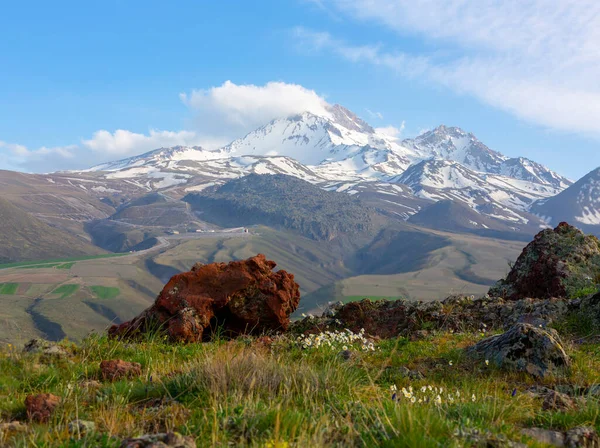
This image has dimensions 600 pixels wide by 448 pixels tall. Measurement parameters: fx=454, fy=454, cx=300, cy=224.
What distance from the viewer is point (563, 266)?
15828 mm

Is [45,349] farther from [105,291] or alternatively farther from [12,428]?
[105,291]

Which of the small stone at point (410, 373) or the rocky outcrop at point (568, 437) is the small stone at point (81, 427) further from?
the small stone at point (410, 373)

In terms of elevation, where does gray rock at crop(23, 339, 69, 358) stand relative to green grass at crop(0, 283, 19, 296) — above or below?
above

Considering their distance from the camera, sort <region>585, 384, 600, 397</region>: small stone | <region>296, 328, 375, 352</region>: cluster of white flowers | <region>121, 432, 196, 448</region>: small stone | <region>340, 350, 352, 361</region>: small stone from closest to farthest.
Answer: <region>121, 432, 196, 448</region>: small stone
<region>585, 384, 600, 397</region>: small stone
<region>340, 350, 352, 361</region>: small stone
<region>296, 328, 375, 352</region>: cluster of white flowers

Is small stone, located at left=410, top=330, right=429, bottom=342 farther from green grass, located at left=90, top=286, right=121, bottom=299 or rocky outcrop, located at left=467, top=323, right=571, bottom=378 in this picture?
green grass, located at left=90, top=286, right=121, bottom=299

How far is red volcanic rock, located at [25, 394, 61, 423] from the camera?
502cm

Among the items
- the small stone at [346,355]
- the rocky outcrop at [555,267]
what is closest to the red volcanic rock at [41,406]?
the small stone at [346,355]

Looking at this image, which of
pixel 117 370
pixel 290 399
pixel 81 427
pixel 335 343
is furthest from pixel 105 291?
pixel 290 399

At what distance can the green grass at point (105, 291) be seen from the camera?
186m

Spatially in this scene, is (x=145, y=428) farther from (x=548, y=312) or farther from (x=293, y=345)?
(x=548, y=312)

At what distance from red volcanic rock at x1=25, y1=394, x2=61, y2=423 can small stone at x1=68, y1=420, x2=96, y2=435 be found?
725mm

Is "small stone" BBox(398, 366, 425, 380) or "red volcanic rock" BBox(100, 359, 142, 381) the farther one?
"small stone" BBox(398, 366, 425, 380)

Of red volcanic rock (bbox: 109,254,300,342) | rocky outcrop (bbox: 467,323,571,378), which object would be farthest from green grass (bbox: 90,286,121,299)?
rocky outcrop (bbox: 467,323,571,378)

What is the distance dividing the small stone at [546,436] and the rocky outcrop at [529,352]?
3.00m
